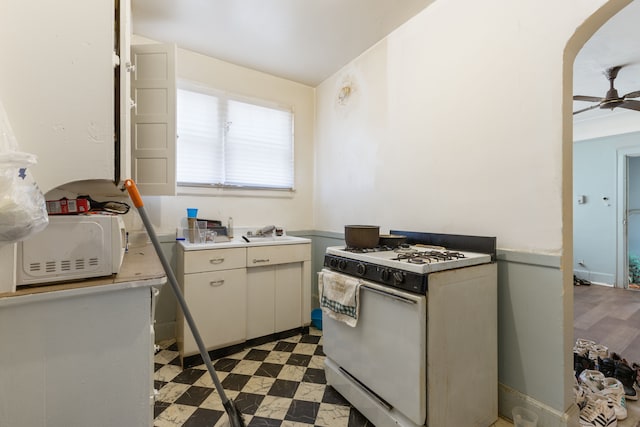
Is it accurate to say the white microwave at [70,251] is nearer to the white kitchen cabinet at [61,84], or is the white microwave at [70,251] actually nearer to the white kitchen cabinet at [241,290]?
the white kitchen cabinet at [61,84]

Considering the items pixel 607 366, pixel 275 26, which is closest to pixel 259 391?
pixel 607 366

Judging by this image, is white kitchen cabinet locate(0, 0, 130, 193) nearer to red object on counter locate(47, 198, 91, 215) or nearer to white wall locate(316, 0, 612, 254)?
red object on counter locate(47, 198, 91, 215)

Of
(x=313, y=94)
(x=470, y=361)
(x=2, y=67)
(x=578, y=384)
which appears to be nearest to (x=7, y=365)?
(x=2, y=67)

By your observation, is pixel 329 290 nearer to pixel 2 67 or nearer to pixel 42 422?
pixel 42 422

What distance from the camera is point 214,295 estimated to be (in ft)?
7.03

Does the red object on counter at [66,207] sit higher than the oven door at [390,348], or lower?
higher

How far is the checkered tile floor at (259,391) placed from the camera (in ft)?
5.05

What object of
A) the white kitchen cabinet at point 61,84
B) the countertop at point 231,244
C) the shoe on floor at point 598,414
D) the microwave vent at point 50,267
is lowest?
the shoe on floor at point 598,414

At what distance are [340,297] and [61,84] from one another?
1.51 meters

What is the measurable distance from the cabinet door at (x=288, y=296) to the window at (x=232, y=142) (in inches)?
37.8

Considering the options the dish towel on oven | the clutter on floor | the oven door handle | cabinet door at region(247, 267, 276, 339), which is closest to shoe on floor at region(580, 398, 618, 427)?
the clutter on floor

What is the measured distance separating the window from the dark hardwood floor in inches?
127

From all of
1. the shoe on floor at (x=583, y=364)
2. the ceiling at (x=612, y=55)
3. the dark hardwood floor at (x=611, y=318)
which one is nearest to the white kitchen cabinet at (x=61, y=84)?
the shoe on floor at (x=583, y=364)

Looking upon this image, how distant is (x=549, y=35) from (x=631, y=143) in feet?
14.7
